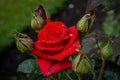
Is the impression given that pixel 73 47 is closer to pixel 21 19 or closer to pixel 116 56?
pixel 116 56

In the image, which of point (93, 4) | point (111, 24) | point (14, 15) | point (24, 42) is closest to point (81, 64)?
point (24, 42)

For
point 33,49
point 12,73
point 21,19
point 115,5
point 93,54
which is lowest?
point 12,73

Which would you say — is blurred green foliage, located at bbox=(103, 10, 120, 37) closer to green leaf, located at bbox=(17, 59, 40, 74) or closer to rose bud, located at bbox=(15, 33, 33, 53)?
green leaf, located at bbox=(17, 59, 40, 74)

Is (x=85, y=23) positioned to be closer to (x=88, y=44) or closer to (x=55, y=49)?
(x=55, y=49)

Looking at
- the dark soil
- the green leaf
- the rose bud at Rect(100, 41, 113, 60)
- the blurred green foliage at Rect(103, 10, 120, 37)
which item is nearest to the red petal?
the rose bud at Rect(100, 41, 113, 60)

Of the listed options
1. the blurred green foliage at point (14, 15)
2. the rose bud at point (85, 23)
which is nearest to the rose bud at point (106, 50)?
the rose bud at point (85, 23)

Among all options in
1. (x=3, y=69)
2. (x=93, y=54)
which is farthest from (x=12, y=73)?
(x=93, y=54)
